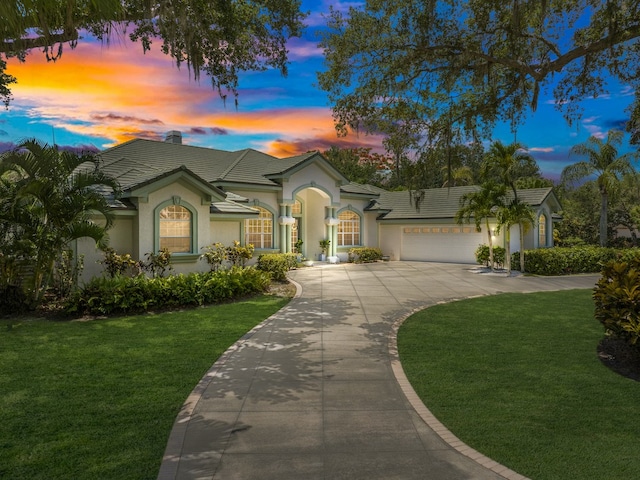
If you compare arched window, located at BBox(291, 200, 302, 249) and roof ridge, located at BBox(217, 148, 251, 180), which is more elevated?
roof ridge, located at BBox(217, 148, 251, 180)

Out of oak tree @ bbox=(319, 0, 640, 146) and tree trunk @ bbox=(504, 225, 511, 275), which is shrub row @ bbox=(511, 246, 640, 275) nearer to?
tree trunk @ bbox=(504, 225, 511, 275)

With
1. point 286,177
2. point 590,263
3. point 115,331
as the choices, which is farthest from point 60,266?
point 590,263

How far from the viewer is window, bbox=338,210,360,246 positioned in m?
27.9

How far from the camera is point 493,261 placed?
23.7 metres

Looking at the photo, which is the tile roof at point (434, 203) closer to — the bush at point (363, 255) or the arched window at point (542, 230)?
the arched window at point (542, 230)

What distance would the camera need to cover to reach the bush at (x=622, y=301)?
733 centimetres

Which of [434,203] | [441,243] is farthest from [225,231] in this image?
[434,203]

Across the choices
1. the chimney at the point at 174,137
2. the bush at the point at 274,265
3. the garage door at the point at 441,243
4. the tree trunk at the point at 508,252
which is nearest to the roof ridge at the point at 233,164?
the chimney at the point at 174,137

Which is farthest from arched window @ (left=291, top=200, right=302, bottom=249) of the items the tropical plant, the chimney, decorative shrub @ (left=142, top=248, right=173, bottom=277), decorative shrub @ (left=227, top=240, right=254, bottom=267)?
decorative shrub @ (left=142, top=248, right=173, bottom=277)

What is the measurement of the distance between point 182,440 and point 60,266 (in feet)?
35.1

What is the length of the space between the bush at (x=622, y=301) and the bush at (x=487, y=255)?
16.2m

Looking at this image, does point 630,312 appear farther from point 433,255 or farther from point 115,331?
point 433,255

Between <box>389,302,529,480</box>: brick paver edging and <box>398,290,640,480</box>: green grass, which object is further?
<box>398,290,640,480</box>: green grass

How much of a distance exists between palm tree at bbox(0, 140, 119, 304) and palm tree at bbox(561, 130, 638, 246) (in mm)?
26097
